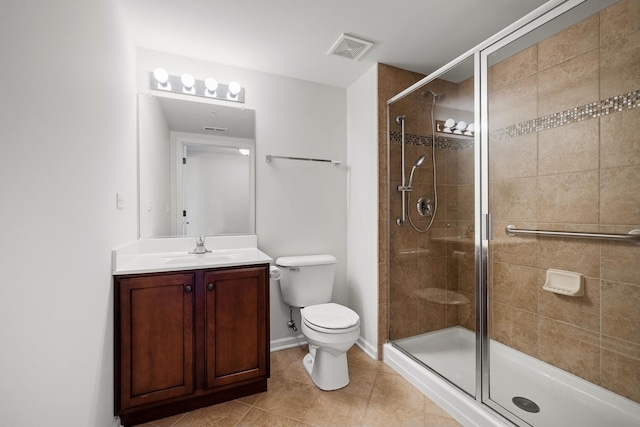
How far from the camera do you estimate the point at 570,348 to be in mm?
1610

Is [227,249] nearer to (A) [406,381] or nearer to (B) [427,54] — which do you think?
(A) [406,381]

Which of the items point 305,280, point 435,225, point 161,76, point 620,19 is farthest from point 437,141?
point 161,76

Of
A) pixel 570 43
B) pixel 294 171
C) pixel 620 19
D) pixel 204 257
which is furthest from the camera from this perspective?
pixel 294 171

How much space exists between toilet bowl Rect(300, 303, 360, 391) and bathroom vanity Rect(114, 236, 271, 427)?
0.31m

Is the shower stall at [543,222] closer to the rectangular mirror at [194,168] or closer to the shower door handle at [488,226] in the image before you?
the shower door handle at [488,226]

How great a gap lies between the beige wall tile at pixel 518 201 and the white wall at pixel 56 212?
2.02 m

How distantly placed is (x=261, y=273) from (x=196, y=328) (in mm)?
473

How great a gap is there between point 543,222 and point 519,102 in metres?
0.76

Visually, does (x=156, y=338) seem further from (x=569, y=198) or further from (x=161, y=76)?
(x=569, y=198)

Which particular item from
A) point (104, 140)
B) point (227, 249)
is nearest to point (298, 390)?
point (227, 249)

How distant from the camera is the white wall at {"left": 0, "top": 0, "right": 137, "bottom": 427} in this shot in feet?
2.22

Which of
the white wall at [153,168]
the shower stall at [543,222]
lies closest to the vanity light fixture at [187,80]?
the white wall at [153,168]

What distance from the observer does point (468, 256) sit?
1720mm

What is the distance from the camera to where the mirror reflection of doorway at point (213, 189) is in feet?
6.86
